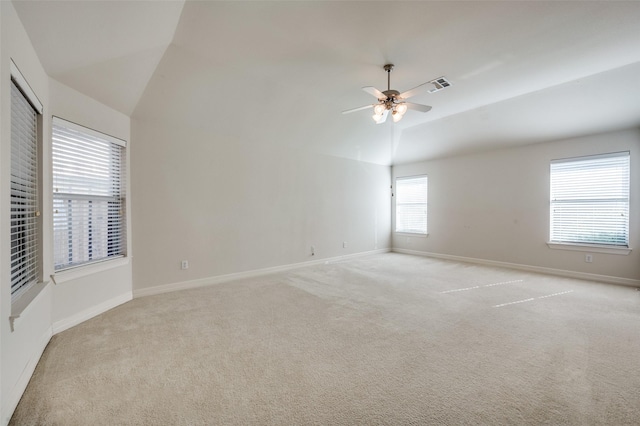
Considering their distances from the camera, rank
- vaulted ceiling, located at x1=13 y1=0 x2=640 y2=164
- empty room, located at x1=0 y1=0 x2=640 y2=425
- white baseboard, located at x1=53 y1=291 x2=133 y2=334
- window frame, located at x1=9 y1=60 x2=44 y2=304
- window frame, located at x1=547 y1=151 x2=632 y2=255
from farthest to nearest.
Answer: window frame, located at x1=547 y1=151 x2=632 y2=255 → white baseboard, located at x1=53 y1=291 x2=133 y2=334 → vaulted ceiling, located at x1=13 y1=0 x2=640 y2=164 → window frame, located at x1=9 y1=60 x2=44 y2=304 → empty room, located at x1=0 y1=0 x2=640 y2=425

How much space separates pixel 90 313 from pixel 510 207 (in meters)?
6.87

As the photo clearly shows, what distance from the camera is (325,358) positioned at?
216cm

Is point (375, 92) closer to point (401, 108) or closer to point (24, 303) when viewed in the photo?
point (401, 108)

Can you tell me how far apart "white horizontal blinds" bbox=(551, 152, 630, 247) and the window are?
7.09 meters

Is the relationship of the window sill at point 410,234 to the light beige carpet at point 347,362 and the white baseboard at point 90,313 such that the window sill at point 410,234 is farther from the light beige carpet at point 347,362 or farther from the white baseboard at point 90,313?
the white baseboard at point 90,313

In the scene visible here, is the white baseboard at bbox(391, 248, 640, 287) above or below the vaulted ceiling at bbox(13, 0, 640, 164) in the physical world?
below

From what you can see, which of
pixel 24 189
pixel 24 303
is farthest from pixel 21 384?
pixel 24 189

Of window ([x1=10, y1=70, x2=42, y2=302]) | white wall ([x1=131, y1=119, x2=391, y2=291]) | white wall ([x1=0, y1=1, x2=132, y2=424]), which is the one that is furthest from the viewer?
white wall ([x1=131, y1=119, x2=391, y2=291])

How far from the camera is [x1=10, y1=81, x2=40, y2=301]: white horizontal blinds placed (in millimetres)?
1972

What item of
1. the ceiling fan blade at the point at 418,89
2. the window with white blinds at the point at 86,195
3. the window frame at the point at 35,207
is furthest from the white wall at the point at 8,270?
the ceiling fan blade at the point at 418,89

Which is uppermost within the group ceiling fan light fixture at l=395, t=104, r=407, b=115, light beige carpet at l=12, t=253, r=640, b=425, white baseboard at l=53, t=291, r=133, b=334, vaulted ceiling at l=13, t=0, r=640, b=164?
vaulted ceiling at l=13, t=0, r=640, b=164

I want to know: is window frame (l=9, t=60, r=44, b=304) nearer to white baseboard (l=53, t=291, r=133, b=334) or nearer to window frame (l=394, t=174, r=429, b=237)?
white baseboard (l=53, t=291, r=133, b=334)

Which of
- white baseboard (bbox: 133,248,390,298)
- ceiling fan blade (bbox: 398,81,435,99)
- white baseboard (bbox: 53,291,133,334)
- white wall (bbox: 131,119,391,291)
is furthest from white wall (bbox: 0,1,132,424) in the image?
ceiling fan blade (bbox: 398,81,435,99)

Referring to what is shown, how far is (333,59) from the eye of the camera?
10.3 feet
